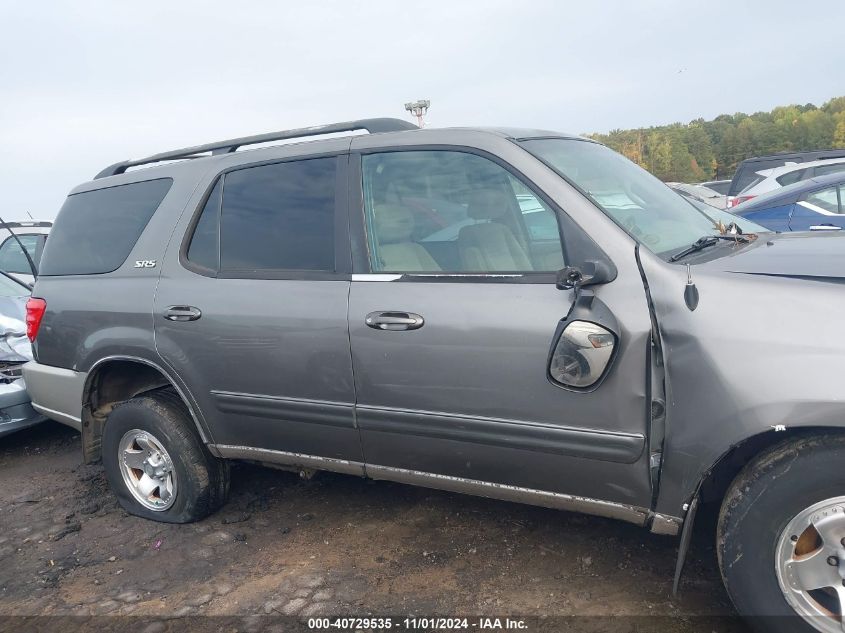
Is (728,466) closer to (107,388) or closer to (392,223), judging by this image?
(392,223)

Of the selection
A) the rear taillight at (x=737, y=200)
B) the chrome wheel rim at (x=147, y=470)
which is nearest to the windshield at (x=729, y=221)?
the chrome wheel rim at (x=147, y=470)

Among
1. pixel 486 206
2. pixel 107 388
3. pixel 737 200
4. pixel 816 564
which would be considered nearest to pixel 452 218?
pixel 486 206

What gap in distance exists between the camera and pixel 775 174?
11211 millimetres

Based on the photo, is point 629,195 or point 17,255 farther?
point 17,255

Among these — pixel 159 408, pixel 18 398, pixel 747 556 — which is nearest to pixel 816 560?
pixel 747 556

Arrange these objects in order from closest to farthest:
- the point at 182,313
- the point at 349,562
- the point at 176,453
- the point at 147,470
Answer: the point at 349,562 < the point at 182,313 < the point at 176,453 < the point at 147,470

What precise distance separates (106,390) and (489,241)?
241 centimetres

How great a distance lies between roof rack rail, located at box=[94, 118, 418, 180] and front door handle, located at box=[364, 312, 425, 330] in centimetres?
88

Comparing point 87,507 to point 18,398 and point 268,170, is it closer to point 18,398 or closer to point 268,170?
point 18,398

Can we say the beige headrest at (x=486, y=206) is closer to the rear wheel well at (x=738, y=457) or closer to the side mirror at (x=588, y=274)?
the side mirror at (x=588, y=274)

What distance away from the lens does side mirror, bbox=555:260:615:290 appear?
7.47 feet

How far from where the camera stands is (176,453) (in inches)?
136

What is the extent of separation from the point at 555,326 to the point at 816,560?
1073 millimetres

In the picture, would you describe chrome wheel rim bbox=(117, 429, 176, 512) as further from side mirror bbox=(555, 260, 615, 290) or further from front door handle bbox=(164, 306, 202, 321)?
side mirror bbox=(555, 260, 615, 290)
